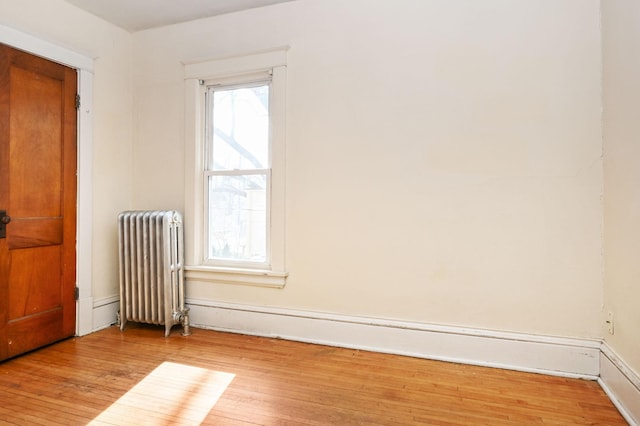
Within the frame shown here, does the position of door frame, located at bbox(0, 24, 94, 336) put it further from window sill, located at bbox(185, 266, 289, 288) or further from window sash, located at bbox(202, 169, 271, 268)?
window sash, located at bbox(202, 169, 271, 268)

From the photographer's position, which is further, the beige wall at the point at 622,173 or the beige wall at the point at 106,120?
the beige wall at the point at 106,120

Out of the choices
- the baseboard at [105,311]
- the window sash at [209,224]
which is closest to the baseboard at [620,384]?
the window sash at [209,224]

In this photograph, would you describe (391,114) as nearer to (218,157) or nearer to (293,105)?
(293,105)

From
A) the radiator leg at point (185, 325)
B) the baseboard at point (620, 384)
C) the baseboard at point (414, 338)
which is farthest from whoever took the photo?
the radiator leg at point (185, 325)

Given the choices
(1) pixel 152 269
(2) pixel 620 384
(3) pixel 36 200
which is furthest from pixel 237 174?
(2) pixel 620 384

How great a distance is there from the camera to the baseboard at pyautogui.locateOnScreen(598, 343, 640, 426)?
181cm

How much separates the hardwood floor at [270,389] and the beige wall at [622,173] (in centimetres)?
52

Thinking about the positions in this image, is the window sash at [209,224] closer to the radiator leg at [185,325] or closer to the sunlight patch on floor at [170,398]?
the radiator leg at [185,325]

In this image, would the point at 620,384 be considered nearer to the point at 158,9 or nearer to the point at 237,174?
the point at 237,174

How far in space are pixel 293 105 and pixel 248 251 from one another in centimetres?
130

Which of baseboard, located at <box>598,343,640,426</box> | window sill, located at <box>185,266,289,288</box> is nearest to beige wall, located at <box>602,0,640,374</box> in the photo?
baseboard, located at <box>598,343,640,426</box>

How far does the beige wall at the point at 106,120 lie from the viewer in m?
2.99

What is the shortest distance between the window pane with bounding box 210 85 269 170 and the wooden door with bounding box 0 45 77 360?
1139 mm

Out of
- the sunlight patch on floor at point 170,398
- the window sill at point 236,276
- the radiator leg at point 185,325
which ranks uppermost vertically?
the window sill at point 236,276
